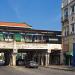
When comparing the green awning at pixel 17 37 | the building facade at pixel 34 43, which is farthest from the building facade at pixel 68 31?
the green awning at pixel 17 37

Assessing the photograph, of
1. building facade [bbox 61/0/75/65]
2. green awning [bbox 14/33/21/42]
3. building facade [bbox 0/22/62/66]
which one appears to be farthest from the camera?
green awning [bbox 14/33/21/42]

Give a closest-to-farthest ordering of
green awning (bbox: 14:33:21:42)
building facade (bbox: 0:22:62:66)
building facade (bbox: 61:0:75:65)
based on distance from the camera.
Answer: building facade (bbox: 61:0:75:65) → building facade (bbox: 0:22:62:66) → green awning (bbox: 14:33:21:42)

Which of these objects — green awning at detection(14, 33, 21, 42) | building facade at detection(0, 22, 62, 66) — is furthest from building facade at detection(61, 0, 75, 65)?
green awning at detection(14, 33, 21, 42)

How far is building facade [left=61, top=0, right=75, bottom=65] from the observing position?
65.2 metres

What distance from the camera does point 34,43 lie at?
74.2 m

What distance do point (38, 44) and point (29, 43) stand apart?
2249mm

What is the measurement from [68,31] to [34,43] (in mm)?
10327

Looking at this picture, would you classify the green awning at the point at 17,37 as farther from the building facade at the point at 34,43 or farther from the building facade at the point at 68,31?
the building facade at the point at 68,31

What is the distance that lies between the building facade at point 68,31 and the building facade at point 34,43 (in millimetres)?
4139

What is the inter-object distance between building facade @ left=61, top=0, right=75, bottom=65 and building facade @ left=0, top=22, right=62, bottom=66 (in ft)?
13.6

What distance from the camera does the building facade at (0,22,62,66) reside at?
238 ft

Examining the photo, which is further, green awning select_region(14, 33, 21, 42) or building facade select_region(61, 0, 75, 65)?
green awning select_region(14, 33, 21, 42)

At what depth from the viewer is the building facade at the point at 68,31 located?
65.2 metres

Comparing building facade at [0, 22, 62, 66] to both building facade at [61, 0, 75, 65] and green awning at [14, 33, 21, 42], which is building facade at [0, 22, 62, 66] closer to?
green awning at [14, 33, 21, 42]
